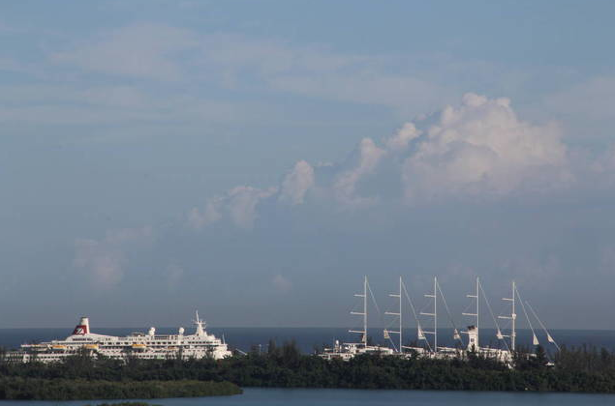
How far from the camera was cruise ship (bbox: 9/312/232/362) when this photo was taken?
358 ft

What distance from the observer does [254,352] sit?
10544 cm

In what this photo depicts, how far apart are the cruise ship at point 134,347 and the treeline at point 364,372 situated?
8658mm

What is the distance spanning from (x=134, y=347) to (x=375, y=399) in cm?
3553

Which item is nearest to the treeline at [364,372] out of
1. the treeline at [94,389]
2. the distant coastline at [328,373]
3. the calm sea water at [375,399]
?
the distant coastline at [328,373]

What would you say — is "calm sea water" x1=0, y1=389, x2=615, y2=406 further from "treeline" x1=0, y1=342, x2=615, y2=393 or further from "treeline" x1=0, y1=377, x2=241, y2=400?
"treeline" x1=0, y1=342, x2=615, y2=393

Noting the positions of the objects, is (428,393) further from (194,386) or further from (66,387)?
(66,387)

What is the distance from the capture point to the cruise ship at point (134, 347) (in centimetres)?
10900

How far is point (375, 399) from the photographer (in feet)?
275

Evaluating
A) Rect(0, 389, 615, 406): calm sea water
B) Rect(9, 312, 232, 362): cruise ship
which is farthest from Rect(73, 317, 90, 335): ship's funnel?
Rect(0, 389, 615, 406): calm sea water

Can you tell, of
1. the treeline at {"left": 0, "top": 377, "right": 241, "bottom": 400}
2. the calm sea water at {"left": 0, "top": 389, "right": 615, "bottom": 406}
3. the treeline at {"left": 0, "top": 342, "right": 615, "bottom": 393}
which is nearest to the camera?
the calm sea water at {"left": 0, "top": 389, "right": 615, "bottom": 406}

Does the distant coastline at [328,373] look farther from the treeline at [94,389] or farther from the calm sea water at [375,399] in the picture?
the calm sea water at [375,399]

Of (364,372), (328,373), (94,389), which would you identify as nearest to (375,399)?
(364,372)

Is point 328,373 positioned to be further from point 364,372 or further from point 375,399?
point 375,399

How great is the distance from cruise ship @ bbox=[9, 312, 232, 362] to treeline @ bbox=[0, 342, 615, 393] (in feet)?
28.4
